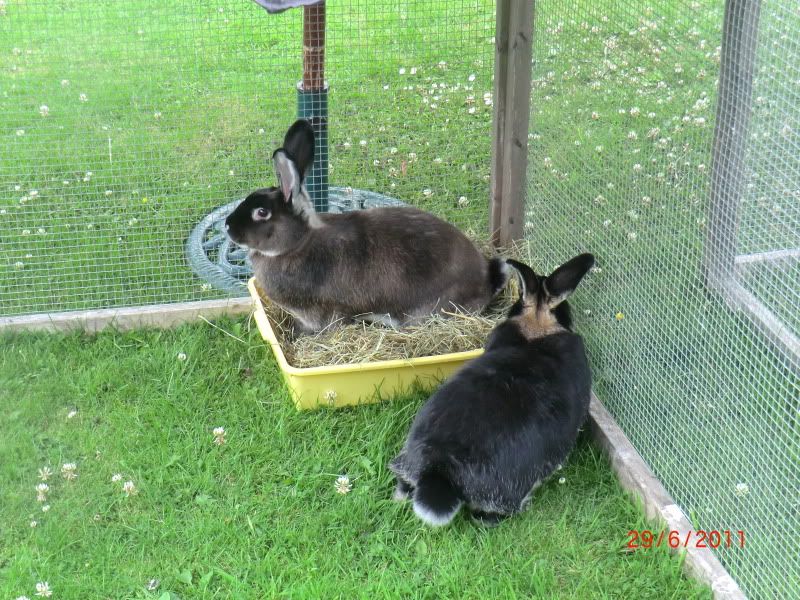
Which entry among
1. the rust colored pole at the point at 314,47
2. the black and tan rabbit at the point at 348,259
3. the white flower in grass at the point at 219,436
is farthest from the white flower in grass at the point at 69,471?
the rust colored pole at the point at 314,47

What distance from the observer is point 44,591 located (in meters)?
2.82

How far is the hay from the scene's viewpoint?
3752mm

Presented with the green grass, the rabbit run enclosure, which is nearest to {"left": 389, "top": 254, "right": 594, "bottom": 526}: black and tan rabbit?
the green grass

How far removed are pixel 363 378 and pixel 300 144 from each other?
0.92 metres

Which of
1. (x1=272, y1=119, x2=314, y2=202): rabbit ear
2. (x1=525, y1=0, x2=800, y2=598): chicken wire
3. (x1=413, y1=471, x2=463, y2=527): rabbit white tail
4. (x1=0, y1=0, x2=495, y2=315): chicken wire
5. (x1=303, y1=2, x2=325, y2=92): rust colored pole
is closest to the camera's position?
(x1=525, y1=0, x2=800, y2=598): chicken wire

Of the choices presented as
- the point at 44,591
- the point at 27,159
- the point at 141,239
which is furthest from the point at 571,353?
the point at 27,159

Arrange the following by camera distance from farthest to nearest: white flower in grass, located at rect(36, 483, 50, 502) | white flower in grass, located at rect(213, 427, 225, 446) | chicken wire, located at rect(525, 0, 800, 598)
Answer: white flower in grass, located at rect(213, 427, 225, 446), white flower in grass, located at rect(36, 483, 50, 502), chicken wire, located at rect(525, 0, 800, 598)

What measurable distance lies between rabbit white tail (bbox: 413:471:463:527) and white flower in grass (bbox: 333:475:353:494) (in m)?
0.38

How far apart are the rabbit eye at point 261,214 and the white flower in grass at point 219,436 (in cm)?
81

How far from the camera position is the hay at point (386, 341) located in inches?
148

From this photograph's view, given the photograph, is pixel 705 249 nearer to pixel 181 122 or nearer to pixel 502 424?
pixel 502 424

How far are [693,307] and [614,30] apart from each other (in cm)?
101

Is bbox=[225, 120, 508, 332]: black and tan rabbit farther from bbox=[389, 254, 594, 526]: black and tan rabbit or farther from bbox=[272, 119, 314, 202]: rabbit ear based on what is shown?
bbox=[389, 254, 594, 526]: black and tan rabbit

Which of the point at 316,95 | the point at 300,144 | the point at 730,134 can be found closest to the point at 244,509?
the point at 300,144
